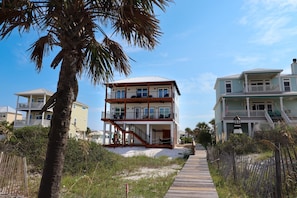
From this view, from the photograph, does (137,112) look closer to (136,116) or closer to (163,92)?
(136,116)

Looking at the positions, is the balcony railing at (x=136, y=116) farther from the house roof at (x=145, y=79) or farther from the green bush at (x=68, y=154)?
the green bush at (x=68, y=154)

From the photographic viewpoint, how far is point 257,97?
25.8 m

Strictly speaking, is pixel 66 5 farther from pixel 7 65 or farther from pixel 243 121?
pixel 243 121

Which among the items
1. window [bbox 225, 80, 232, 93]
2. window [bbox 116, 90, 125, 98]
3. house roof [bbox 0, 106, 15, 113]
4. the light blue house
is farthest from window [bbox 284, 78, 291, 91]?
house roof [bbox 0, 106, 15, 113]

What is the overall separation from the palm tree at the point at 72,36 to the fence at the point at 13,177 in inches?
121

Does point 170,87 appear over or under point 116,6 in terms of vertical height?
over

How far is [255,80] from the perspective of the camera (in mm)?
27875

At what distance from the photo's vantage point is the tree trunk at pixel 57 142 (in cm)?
303

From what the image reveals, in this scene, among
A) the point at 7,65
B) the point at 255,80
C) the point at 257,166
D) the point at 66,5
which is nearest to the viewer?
the point at 66,5

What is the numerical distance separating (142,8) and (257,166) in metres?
4.95

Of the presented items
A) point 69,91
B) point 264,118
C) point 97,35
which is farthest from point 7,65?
point 264,118

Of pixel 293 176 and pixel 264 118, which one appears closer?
pixel 293 176

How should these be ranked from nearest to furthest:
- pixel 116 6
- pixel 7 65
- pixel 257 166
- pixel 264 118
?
pixel 116 6 → pixel 257 166 → pixel 7 65 → pixel 264 118

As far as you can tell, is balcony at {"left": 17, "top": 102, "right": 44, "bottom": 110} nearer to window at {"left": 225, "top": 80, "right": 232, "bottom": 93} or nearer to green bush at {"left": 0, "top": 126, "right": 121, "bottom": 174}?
green bush at {"left": 0, "top": 126, "right": 121, "bottom": 174}
